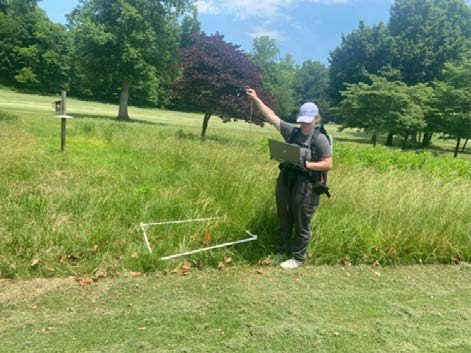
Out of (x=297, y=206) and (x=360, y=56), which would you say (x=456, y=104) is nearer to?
(x=360, y=56)

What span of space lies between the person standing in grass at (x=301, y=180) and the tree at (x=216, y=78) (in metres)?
13.6

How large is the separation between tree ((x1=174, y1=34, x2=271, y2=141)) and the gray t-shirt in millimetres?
13424

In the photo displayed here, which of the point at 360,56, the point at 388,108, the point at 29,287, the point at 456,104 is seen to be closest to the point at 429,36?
the point at 360,56

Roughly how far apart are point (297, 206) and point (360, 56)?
47.2 m

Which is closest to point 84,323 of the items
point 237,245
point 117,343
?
point 117,343

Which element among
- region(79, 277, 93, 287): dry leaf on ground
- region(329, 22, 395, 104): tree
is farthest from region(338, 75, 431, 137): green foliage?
region(79, 277, 93, 287): dry leaf on ground

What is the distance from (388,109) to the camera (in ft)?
88.4

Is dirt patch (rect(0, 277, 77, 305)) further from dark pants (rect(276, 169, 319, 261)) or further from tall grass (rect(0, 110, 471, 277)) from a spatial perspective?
dark pants (rect(276, 169, 319, 261))

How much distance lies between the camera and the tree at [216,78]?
17877mm

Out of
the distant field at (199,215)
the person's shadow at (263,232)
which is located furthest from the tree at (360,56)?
the person's shadow at (263,232)

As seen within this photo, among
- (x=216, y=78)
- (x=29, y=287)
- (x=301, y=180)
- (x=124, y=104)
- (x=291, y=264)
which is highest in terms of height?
(x=216, y=78)

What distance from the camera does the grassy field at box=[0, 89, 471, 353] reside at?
2.97m

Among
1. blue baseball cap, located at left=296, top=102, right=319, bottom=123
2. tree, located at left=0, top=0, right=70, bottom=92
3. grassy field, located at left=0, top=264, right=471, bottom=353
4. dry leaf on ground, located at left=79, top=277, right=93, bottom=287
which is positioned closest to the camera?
grassy field, located at left=0, top=264, right=471, bottom=353

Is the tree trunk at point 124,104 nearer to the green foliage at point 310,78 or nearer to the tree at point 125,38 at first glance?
the tree at point 125,38
